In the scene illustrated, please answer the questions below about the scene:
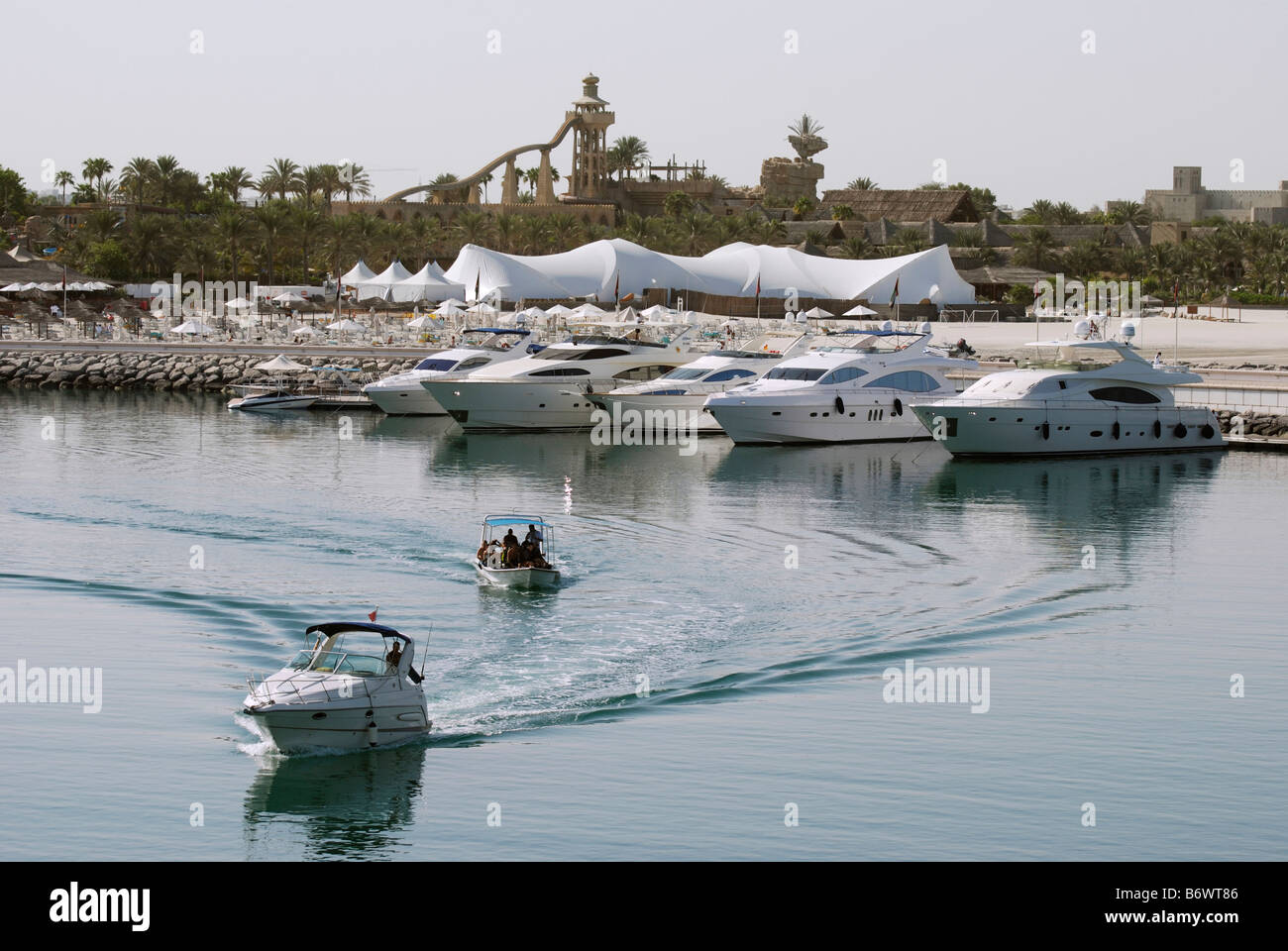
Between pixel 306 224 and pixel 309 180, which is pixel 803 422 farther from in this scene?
pixel 309 180

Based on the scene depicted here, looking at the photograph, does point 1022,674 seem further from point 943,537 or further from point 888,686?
point 943,537

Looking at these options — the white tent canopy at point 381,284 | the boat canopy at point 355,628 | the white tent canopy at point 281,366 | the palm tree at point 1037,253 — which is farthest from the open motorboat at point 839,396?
the palm tree at point 1037,253

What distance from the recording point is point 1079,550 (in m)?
36.6

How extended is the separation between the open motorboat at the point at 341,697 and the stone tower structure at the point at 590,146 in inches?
6242

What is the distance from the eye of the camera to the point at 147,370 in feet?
249

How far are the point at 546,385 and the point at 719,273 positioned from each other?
55741 mm

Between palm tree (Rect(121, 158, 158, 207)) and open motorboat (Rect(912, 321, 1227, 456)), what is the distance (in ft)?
338

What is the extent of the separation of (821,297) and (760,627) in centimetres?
8590

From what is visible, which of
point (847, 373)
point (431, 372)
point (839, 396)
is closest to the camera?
point (839, 396)

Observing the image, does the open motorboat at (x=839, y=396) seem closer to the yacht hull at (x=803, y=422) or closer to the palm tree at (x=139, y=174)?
the yacht hull at (x=803, y=422)

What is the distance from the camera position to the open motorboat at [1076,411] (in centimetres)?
5159

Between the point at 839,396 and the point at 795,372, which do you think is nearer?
the point at 839,396

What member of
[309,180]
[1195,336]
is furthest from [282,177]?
[1195,336]
